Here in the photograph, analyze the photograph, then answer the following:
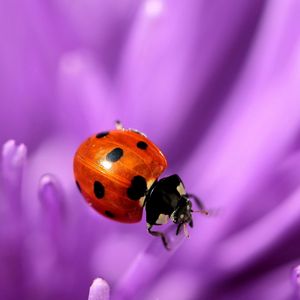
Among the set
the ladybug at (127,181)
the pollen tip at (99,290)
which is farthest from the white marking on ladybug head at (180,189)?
the pollen tip at (99,290)

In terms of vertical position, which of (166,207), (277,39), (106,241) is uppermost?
(277,39)

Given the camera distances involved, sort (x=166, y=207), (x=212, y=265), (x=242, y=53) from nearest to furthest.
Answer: (x=166, y=207) < (x=212, y=265) < (x=242, y=53)

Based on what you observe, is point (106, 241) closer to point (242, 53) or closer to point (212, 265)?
point (212, 265)

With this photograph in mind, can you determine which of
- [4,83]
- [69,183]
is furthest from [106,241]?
[4,83]

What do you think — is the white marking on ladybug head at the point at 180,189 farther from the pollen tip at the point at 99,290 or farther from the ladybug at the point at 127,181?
the pollen tip at the point at 99,290

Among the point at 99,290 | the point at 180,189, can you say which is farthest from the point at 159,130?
the point at 99,290

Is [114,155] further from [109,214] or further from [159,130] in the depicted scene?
[159,130]
